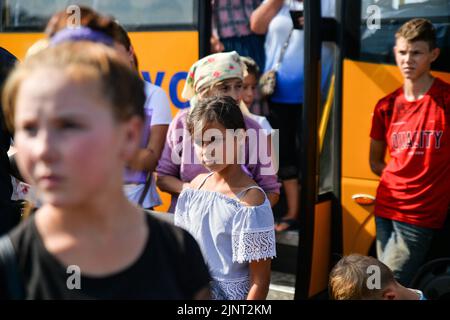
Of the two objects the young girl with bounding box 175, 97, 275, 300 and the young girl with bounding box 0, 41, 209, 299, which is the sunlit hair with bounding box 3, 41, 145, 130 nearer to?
the young girl with bounding box 0, 41, 209, 299

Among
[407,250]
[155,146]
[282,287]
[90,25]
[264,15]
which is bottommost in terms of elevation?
[282,287]

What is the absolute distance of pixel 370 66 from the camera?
154 inches

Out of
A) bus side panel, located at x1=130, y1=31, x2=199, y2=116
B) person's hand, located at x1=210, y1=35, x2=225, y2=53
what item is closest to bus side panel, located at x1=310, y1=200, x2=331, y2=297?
bus side panel, located at x1=130, y1=31, x2=199, y2=116

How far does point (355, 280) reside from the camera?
253 cm

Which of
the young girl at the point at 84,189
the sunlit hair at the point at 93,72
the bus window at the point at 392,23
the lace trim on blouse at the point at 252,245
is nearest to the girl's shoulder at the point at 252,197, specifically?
the lace trim on blouse at the point at 252,245

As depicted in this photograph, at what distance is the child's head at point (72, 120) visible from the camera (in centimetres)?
131

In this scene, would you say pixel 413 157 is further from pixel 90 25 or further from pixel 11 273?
pixel 11 273

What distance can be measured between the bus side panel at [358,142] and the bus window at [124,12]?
113 cm

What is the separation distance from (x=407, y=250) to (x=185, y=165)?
128 centimetres

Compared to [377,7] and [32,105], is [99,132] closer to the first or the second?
[32,105]

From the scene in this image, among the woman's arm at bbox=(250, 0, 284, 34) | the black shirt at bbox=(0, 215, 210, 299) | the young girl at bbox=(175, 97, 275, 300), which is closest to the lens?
the black shirt at bbox=(0, 215, 210, 299)

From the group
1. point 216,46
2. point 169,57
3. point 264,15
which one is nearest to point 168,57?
point 169,57

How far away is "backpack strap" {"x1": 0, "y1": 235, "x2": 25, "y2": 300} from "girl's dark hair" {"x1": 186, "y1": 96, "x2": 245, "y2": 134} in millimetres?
1397

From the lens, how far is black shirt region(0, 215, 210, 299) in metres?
1.42
